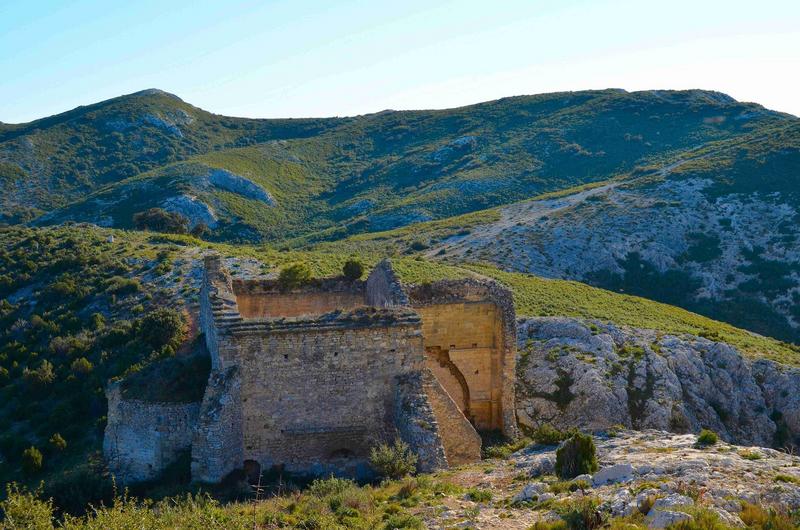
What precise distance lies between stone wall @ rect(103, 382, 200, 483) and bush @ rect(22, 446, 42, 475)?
515 centimetres

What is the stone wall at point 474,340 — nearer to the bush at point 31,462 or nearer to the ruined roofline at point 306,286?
the ruined roofline at point 306,286

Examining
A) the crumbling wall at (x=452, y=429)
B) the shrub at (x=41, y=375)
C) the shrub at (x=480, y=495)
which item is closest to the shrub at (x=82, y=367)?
the shrub at (x=41, y=375)

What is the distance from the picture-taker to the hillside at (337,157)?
87.7m

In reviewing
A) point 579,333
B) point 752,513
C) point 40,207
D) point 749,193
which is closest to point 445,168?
point 749,193

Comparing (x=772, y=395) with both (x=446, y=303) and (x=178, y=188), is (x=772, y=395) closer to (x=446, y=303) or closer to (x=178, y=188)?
(x=446, y=303)

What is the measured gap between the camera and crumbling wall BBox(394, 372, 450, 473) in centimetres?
1528

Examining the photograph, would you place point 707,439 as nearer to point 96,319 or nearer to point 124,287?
point 96,319

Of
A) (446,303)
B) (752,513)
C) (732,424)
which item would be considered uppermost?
(446,303)

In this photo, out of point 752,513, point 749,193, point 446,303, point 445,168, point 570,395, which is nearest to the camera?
point 752,513

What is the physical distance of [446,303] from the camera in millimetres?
20656

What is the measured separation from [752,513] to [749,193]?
217 feet

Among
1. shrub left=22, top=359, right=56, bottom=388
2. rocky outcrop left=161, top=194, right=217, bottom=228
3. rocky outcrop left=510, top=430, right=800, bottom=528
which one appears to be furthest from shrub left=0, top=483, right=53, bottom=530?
rocky outcrop left=161, top=194, right=217, bottom=228

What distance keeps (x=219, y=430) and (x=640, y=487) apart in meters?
8.84

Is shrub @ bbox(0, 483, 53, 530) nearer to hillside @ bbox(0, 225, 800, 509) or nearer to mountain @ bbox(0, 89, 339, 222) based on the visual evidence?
hillside @ bbox(0, 225, 800, 509)
